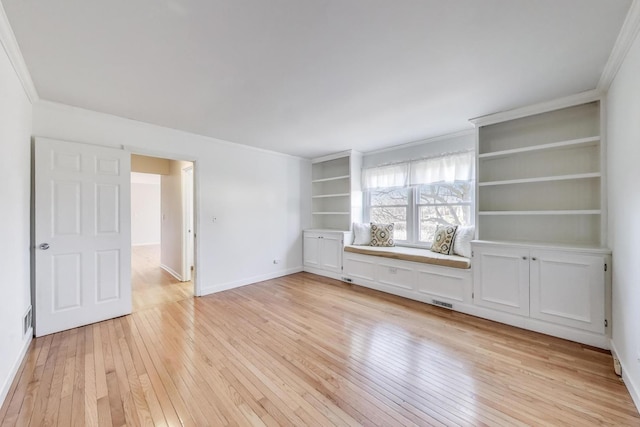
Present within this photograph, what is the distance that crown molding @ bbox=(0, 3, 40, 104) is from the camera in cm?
150

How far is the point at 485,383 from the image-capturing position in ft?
5.89

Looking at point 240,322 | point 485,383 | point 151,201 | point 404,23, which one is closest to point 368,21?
point 404,23

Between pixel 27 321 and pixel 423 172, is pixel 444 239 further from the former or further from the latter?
pixel 27 321

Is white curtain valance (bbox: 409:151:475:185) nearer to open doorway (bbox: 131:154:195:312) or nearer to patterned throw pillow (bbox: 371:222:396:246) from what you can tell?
patterned throw pillow (bbox: 371:222:396:246)

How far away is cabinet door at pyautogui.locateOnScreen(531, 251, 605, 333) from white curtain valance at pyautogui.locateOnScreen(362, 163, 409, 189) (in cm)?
206

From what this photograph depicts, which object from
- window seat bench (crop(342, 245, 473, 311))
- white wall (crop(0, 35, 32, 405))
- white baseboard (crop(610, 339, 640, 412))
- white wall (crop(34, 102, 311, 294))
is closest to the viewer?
white baseboard (crop(610, 339, 640, 412))

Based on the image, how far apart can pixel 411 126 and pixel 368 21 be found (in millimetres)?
2046

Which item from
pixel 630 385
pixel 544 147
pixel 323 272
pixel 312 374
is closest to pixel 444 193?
pixel 544 147

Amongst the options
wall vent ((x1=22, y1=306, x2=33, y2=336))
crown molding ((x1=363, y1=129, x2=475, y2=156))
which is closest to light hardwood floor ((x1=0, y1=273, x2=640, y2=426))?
wall vent ((x1=22, y1=306, x2=33, y2=336))

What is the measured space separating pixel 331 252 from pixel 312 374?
9.18 feet

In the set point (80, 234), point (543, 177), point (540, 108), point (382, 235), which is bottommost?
point (382, 235)

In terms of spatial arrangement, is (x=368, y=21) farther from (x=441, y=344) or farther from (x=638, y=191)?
(x=441, y=344)

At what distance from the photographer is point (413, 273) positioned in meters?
3.48

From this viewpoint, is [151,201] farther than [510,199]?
Yes
